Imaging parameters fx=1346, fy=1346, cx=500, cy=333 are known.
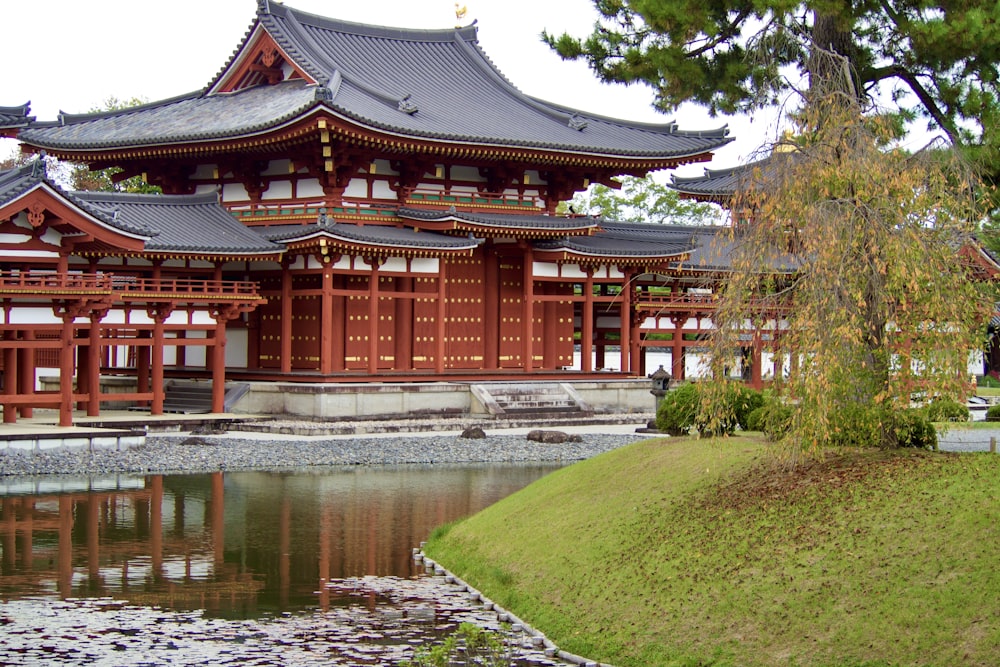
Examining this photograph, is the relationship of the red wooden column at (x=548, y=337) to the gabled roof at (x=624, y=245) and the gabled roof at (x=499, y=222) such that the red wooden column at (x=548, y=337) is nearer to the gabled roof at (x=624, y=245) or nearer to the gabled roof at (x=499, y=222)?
the gabled roof at (x=624, y=245)

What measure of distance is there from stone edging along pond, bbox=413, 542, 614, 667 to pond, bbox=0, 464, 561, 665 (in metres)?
0.16

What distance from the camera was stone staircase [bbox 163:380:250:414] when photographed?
123ft

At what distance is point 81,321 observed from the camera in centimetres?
3425

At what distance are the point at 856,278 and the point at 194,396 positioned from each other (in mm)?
26662

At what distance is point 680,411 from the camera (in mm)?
20828

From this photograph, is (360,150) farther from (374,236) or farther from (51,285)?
(51,285)

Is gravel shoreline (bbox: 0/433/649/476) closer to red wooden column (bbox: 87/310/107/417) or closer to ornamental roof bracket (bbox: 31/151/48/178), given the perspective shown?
red wooden column (bbox: 87/310/107/417)

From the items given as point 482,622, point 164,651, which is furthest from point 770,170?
point 164,651

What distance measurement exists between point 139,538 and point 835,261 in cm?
1018

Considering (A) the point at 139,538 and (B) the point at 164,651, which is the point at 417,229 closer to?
(A) the point at 139,538

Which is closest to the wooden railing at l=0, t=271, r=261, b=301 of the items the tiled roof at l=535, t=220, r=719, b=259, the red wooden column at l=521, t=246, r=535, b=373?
the red wooden column at l=521, t=246, r=535, b=373

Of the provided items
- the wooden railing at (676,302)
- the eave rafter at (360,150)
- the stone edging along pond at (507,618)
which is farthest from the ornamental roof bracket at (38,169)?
the wooden railing at (676,302)

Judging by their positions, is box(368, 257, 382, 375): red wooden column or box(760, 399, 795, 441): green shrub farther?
box(368, 257, 382, 375): red wooden column

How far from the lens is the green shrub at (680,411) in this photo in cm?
2073
